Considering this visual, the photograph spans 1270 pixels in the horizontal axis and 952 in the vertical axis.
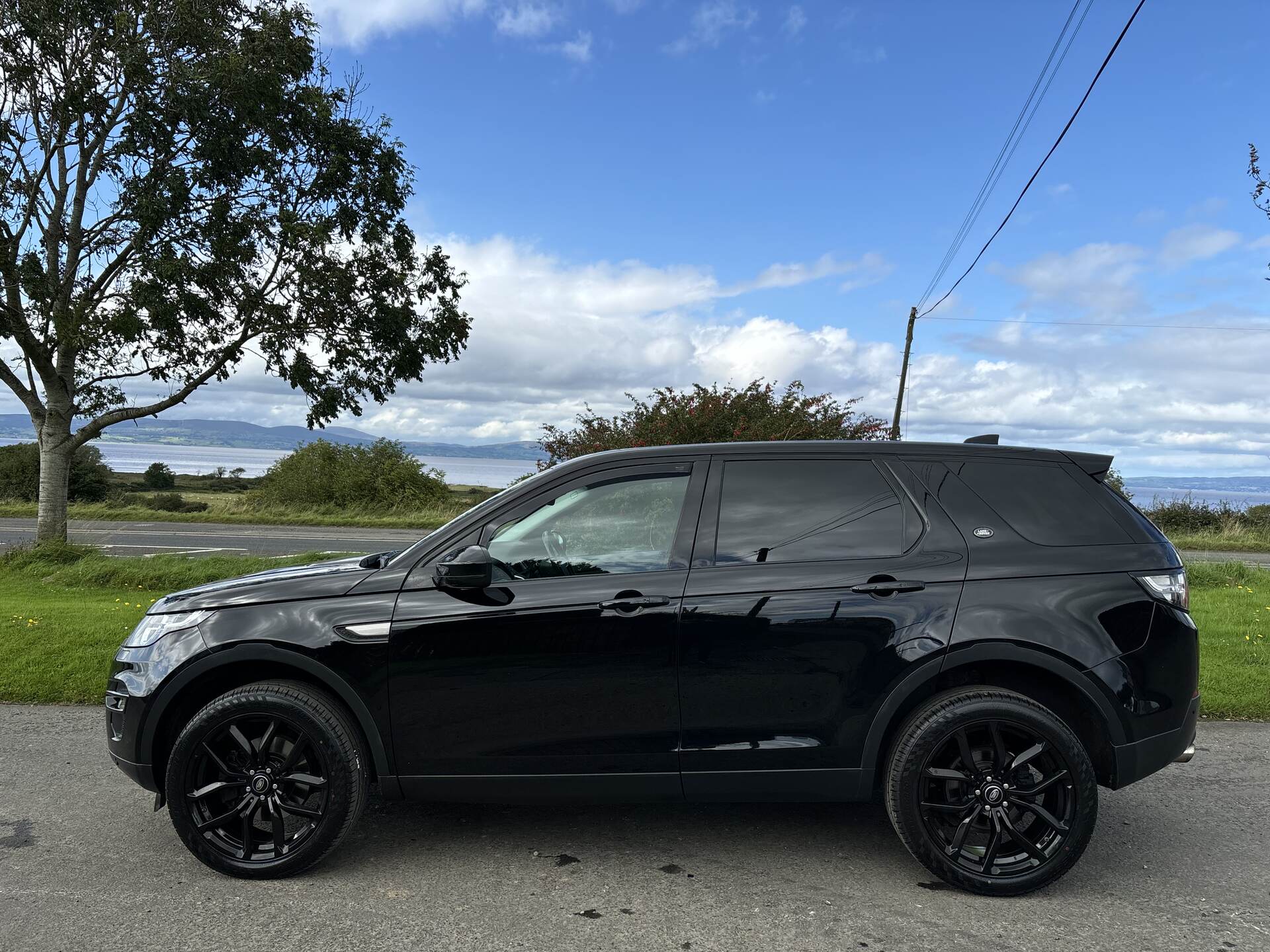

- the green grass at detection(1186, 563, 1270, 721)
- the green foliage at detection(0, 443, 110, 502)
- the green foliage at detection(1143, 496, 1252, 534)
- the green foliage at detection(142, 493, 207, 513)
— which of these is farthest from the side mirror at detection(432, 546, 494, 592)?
the green foliage at detection(0, 443, 110, 502)

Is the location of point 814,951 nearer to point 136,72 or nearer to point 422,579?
point 422,579

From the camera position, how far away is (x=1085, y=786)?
3.32 m

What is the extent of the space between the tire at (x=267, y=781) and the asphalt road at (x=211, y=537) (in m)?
11.2

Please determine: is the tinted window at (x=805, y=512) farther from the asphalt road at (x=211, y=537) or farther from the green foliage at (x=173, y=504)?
the green foliage at (x=173, y=504)

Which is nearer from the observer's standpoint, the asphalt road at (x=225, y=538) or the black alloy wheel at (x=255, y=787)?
the black alloy wheel at (x=255, y=787)

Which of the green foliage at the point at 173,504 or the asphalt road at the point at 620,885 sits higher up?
the green foliage at the point at 173,504

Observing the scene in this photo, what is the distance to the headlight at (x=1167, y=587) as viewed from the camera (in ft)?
11.4

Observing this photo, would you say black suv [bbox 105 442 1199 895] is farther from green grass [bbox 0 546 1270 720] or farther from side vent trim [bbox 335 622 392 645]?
green grass [bbox 0 546 1270 720]

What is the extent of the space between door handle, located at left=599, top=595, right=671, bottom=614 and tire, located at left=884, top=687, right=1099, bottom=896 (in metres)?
1.09

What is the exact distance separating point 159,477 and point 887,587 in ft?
144

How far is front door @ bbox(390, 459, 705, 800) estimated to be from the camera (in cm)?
342

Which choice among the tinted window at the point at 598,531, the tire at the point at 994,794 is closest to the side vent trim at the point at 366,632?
the tinted window at the point at 598,531

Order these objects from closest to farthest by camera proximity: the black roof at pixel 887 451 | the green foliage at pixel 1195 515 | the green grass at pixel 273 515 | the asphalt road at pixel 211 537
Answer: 1. the black roof at pixel 887 451
2. the asphalt road at pixel 211 537
3. the green foliage at pixel 1195 515
4. the green grass at pixel 273 515

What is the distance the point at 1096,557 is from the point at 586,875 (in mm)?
2418
